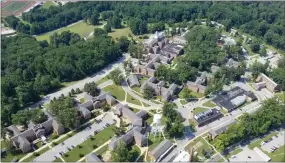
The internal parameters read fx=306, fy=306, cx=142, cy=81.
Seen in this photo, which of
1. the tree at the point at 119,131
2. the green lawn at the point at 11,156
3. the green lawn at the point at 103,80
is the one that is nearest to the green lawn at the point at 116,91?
the green lawn at the point at 103,80

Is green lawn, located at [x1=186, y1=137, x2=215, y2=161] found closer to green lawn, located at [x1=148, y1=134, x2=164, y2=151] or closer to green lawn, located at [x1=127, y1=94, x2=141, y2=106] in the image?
green lawn, located at [x1=148, y1=134, x2=164, y2=151]

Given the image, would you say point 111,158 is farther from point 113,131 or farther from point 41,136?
point 41,136

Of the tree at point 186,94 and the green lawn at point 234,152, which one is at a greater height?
the tree at point 186,94

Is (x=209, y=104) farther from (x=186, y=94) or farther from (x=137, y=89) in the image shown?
(x=137, y=89)

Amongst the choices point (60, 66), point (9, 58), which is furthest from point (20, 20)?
point (60, 66)

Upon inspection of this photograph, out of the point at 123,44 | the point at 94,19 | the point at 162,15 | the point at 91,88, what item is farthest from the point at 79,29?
the point at 91,88

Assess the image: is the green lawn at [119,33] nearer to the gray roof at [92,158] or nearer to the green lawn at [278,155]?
the gray roof at [92,158]

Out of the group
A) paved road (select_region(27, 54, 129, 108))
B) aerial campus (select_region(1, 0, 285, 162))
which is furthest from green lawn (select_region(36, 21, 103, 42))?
paved road (select_region(27, 54, 129, 108))
